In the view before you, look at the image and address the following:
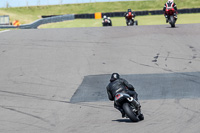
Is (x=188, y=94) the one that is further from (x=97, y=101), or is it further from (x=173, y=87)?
(x=97, y=101)

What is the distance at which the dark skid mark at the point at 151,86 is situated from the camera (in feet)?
40.2

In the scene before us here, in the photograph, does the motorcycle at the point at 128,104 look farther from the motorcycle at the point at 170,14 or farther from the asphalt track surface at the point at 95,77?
the motorcycle at the point at 170,14

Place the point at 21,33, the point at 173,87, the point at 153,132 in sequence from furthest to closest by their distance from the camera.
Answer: the point at 21,33 < the point at 173,87 < the point at 153,132

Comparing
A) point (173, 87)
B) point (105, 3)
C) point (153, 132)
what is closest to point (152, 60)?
point (173, 87)

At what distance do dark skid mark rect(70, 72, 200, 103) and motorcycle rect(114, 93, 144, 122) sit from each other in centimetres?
302

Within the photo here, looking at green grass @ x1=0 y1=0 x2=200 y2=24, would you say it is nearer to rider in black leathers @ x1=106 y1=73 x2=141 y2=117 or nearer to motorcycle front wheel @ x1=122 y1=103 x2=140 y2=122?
rider in black leathers @ x1=106 y1=73 x2=141 y2=117

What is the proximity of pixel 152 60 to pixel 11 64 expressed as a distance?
18.5ft

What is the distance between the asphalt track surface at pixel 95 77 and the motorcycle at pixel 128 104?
0.61ft

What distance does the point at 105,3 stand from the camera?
75.9m

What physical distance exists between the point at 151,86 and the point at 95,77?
7.68ft

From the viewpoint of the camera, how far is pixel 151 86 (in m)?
13.4

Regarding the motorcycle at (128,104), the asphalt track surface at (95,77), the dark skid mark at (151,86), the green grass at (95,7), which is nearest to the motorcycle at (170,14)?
the asphalt track surface at (95,77)

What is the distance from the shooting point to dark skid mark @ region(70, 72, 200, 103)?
40.2 ft

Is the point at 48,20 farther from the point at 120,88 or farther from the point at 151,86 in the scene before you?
the point at 120,88
